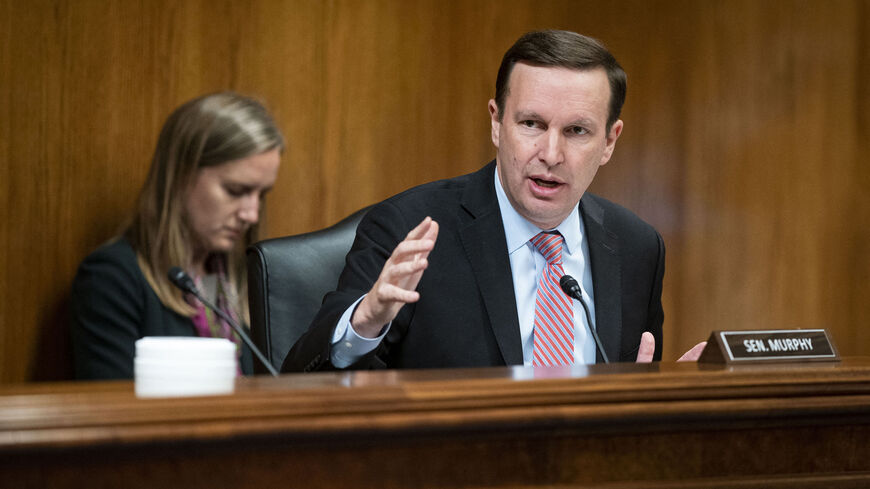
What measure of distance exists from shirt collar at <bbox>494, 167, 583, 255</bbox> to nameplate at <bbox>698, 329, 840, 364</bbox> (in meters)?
0.67

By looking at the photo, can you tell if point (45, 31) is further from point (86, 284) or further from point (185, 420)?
point (185, 420)

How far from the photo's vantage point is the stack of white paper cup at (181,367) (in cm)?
96

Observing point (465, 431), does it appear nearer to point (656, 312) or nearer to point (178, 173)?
point (656, 312)

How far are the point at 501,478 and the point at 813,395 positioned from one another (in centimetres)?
44

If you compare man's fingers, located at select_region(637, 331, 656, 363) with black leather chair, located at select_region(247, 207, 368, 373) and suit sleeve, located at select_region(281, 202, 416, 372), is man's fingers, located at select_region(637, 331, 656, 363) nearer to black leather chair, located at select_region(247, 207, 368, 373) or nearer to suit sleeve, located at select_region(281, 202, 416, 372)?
→ suit sleeve, located at select_region(281, 202, 416, 372)

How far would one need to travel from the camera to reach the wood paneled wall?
7.84 ft

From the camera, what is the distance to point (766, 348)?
1.36 m

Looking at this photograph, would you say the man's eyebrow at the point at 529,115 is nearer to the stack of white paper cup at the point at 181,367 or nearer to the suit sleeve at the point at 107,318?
the suit sleeve at the point at 107,318

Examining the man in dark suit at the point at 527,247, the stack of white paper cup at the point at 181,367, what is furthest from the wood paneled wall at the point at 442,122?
the stack of white paper cup at the point at 181,367

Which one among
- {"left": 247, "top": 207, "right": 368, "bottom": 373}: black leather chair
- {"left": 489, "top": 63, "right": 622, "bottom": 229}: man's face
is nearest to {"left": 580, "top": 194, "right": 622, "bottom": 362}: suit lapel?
{"left": 489, "top": 63, "right": 622, "bottom": 229}: man's face

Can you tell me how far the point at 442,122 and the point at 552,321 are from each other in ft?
4.52

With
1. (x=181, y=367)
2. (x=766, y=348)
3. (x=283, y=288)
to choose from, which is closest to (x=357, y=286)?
(x=283, y=288)

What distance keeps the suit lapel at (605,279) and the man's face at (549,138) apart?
0.10 meters

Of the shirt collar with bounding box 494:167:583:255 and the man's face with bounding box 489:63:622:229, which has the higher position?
the man's face with bounding box 489:63:622:229
